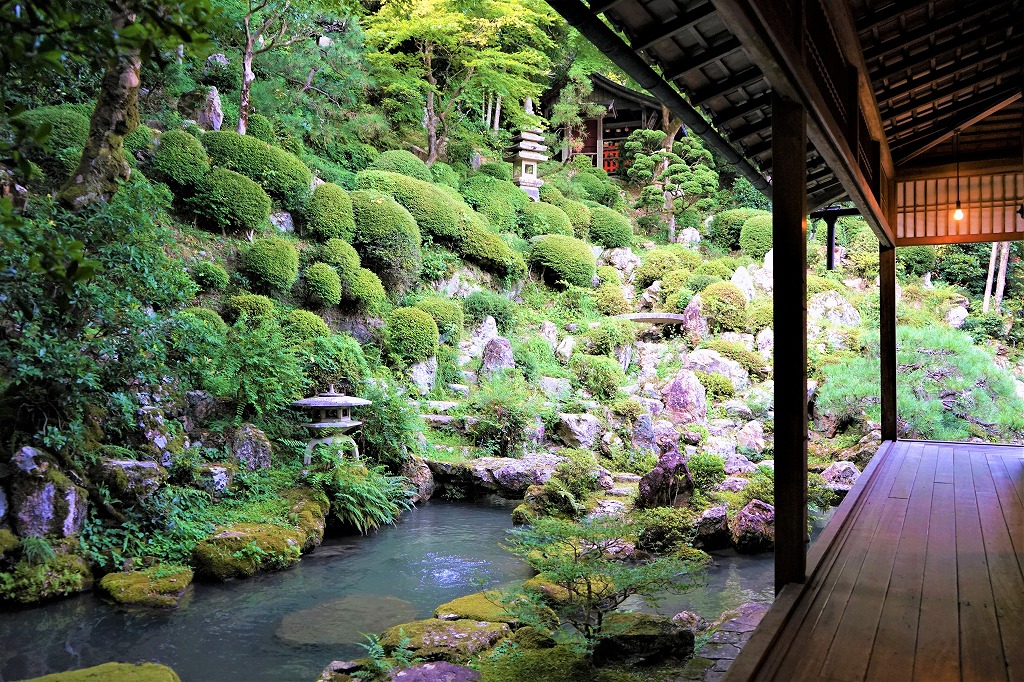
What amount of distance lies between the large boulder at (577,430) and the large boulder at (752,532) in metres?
3.66

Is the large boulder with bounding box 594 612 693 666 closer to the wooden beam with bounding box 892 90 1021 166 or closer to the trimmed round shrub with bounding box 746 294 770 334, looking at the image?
the wooden beam with bounding box 892 90 1021 166

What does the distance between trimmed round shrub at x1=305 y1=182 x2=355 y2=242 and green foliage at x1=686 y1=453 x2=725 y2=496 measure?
22.1 feet

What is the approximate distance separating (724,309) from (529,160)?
21.9ft

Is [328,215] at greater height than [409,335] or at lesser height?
greater

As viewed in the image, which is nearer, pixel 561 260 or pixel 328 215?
pixel 328 215

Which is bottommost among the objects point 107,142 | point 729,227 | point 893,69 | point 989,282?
point 989,282

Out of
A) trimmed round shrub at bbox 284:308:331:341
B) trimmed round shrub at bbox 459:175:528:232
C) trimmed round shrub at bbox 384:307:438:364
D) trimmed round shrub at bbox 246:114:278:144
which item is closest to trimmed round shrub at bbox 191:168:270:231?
trimmed round shrub at bbox 246:114:278:144

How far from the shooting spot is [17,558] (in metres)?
5.64

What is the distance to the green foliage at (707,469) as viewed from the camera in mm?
8930

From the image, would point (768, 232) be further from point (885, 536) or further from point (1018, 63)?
point (885, 536)

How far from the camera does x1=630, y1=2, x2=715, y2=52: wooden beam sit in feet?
9.71

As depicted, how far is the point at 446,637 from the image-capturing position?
4.86 metres

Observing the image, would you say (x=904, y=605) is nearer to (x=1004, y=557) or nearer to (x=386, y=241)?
(x=1004, y=557)

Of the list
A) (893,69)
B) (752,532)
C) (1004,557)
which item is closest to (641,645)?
(1004,557)
